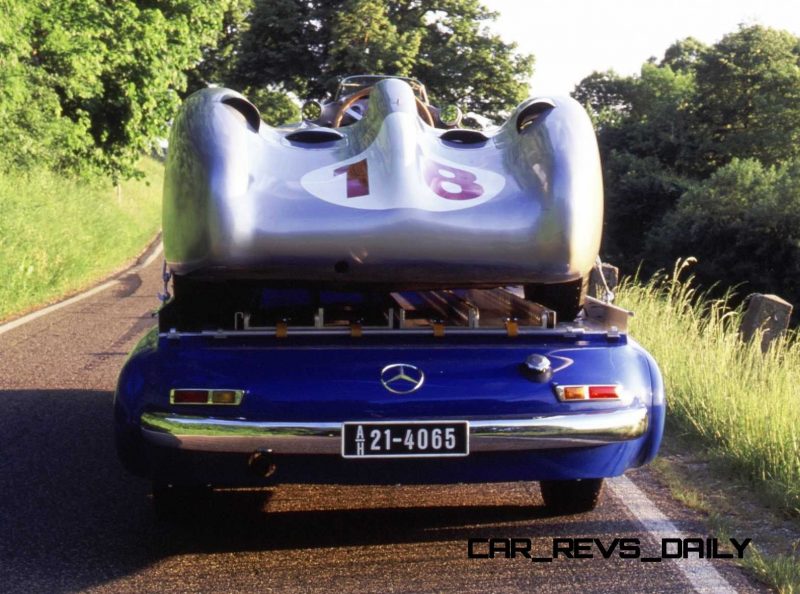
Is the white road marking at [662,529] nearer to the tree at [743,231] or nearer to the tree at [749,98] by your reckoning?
the tree at [743,231]

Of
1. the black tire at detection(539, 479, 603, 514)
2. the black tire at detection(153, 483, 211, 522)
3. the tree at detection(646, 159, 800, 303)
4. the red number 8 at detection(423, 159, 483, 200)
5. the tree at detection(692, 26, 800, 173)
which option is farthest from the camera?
the tree at detection(692, 26, 800, 173)

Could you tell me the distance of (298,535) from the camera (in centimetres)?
487

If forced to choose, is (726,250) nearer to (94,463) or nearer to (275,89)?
(275,89)

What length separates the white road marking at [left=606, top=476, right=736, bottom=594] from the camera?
4.22 m

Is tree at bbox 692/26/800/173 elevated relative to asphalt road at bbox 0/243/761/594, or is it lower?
lower

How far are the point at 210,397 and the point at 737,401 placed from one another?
3.94 m

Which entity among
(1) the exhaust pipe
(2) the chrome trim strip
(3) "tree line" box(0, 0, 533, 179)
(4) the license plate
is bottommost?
(3) "tree line" box(0, 0, 533, 179)

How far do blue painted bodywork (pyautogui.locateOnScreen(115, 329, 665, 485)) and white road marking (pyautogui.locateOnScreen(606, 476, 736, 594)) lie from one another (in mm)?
512

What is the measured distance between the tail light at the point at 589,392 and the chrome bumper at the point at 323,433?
2.6 inches

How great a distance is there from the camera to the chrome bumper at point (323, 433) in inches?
165

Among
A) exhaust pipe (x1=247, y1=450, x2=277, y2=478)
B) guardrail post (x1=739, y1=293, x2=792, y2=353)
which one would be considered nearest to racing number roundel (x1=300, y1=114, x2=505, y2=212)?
exhaust pipe (x1=247, y1=450, x2=277, y2=478)

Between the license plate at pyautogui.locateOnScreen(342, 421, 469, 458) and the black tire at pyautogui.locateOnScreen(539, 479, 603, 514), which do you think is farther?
the black tire at pyautogui.locateOnScreen(539, 479, 603, 514)

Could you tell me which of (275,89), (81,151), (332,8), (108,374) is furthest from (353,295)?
(275,89)

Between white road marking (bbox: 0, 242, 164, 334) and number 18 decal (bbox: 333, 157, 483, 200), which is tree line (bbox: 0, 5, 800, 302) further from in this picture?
number 18 decal (bbox: 333, 157, 483, 200)
